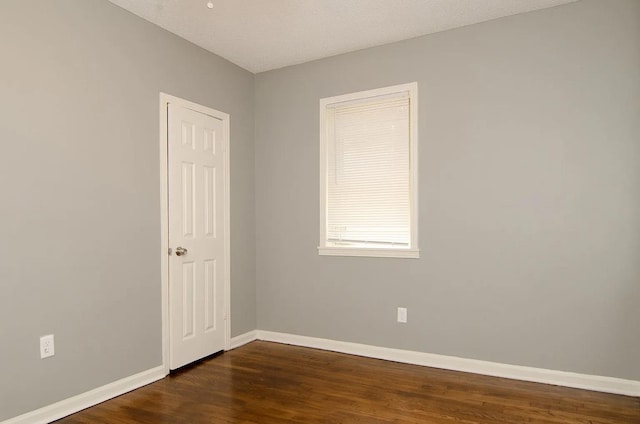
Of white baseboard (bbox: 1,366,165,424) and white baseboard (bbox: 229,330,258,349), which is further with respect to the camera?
white baseboard (bbox: 229,330,258,349)

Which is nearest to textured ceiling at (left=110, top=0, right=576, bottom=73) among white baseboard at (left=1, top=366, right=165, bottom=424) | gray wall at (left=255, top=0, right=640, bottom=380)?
gray wall at (left=255, top=0, right=640, bottom=380)

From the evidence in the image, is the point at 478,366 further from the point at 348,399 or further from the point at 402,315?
the point at 348,399

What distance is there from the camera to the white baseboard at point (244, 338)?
408 cm

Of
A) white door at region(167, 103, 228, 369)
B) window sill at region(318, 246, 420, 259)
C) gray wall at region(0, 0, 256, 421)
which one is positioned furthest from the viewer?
window sill at region(318, 246, 420, 259)

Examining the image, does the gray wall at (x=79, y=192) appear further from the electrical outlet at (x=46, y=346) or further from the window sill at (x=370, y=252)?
the window sill at (x=370, y=252)

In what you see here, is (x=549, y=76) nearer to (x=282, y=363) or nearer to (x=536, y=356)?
(x=536, y=356)

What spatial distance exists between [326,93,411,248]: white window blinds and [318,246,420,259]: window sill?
0.23 ft

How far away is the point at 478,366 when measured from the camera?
131 inches

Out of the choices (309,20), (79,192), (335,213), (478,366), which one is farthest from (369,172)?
(79,192)

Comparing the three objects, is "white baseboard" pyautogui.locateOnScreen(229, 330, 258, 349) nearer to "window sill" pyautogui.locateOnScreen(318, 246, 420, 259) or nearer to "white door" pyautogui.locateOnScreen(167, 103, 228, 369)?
"white door" pyautogui.locateOnScreen(167, 103, 228, 369)

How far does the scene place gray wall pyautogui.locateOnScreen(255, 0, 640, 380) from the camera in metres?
2.94

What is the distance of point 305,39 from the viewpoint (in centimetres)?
363

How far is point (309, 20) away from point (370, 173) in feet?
4.60

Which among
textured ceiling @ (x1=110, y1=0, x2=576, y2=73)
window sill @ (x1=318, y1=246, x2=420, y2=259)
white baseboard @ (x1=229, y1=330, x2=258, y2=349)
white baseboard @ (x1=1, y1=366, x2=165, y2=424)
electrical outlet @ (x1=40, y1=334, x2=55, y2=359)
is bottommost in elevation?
white baseboard @ (x1=229, y1=330, x2=258, y2=349)
